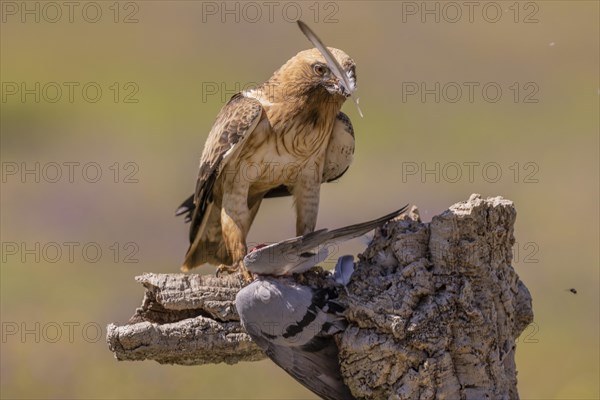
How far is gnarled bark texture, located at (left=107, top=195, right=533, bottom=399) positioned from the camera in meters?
7.80

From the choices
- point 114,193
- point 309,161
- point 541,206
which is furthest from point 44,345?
point 541,206

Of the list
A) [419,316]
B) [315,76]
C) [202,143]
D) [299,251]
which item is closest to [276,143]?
[315,76]

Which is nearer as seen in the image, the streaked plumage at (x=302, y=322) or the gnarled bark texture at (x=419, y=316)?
the gnarled bark texture at (x=419, y=316)

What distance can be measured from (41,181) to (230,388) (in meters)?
8.63

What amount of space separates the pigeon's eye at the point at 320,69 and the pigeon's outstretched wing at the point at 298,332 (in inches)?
82.3

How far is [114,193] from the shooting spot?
20.7m

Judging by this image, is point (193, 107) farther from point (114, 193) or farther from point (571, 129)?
point (571, 129)

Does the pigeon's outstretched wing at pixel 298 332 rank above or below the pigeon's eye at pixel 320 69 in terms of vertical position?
below

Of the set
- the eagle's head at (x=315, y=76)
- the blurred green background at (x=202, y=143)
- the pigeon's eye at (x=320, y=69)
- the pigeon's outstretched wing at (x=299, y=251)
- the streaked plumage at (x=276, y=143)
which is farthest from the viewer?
the blurred green background at (x=202, y=143)

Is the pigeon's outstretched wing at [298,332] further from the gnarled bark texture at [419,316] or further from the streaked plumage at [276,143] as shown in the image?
the streaked plumage at [276,143]

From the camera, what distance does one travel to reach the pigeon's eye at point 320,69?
30.9 feet

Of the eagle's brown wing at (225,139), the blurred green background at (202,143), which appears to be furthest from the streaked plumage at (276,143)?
the blurred green background at (202,143)

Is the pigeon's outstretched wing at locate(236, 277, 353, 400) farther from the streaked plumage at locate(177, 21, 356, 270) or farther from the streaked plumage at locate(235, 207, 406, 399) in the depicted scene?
the streaked plumage at locate(177, 21, 356, 270)

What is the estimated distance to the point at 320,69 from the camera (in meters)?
9.46
